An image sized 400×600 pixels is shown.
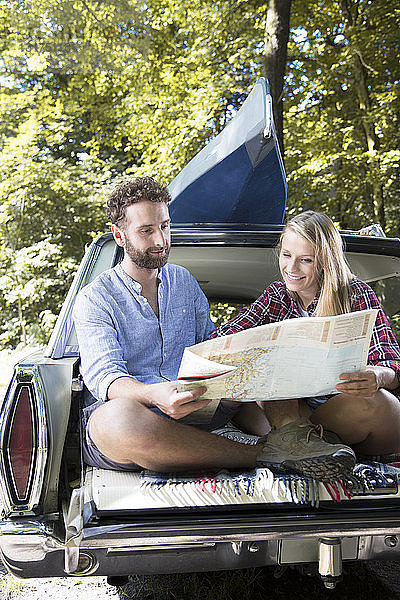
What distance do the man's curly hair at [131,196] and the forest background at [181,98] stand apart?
17.5ft

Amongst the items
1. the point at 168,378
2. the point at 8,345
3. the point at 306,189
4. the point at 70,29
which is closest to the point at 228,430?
the point at 168,378

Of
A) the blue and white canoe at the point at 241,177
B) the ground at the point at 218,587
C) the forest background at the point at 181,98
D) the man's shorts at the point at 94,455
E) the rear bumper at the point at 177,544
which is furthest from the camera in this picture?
the forest background at the point at 181,98

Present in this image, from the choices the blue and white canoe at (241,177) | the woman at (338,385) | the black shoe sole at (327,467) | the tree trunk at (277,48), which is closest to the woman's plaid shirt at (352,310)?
the woman at (338,385)

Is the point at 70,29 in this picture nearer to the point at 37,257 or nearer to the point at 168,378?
the point at 37,257

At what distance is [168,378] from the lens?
2.47 metres

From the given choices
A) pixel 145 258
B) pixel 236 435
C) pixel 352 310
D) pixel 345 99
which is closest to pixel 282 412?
pixel 236 435

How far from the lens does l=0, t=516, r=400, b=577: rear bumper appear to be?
1753 millimetres

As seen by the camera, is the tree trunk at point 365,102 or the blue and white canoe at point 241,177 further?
the tree trunk at point 365,102

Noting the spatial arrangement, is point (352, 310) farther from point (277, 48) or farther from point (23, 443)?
point (277, 48)

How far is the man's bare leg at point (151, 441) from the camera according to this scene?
6.39 ft

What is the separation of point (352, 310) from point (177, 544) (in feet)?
3.90

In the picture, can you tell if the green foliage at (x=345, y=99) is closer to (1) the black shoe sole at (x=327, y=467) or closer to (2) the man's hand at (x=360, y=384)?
(2) the man's hand at (x=360, y=384)

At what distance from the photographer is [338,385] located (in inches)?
79.0

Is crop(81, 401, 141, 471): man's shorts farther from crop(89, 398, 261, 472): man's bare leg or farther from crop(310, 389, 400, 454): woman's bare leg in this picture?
crop(310, 389, 400, 454): woman's bare leg
